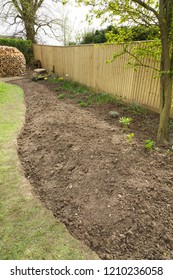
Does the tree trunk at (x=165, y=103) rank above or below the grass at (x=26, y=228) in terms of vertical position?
above

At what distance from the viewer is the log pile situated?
10.5 meters

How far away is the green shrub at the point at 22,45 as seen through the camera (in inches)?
501

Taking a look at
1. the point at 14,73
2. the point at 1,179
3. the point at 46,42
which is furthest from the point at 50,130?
the point at 46,42

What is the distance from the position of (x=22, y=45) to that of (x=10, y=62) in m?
3.55

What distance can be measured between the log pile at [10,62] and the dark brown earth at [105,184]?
901 centimetres

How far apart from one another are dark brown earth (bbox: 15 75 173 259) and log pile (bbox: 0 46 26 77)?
9005 mm

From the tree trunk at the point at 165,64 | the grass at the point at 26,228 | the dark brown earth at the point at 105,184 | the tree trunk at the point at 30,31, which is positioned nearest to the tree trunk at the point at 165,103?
the tree trunk at the point at 165,64

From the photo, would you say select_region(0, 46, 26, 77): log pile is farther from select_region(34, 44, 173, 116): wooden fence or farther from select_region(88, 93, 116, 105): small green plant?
select_region(88, 93, 116, 105): small green plant

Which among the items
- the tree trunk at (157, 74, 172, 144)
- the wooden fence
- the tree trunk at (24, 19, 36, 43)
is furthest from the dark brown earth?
the tree trunk at (24, 19, 36, 43)

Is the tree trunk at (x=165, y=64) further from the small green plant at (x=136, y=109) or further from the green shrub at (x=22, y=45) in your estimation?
the green shrub at (x=22, y=45)

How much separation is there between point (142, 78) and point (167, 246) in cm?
418

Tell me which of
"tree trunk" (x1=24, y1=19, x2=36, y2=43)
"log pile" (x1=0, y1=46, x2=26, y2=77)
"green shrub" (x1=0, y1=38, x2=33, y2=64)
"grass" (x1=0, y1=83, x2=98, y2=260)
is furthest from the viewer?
"tree trunk" (x1=24, y1=19, x2=36, y2=43)

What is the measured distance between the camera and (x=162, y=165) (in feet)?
8.04
